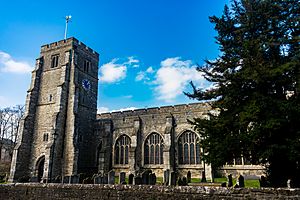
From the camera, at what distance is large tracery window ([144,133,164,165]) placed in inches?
959

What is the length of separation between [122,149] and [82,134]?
5.04 metres

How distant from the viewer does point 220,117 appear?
10.8m

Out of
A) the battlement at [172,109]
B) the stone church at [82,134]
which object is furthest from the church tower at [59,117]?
the battlement at [172,109]

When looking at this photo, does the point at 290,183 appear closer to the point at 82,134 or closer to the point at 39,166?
the point at 82,134

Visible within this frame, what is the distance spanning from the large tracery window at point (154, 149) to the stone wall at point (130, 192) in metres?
15.7

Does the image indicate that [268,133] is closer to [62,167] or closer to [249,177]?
[249,177]

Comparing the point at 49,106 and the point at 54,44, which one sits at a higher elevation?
the point at 54,44

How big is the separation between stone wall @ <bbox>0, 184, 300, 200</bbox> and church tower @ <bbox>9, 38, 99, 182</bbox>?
499 inches

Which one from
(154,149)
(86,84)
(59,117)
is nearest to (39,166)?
(59,117)

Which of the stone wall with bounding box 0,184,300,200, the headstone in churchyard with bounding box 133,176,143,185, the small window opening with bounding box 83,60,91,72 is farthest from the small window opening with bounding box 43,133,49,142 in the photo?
the headstone in churchyard with bounding box 133,176,143,185

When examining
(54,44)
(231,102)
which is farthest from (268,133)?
(54,44)

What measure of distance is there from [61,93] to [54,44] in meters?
8.11

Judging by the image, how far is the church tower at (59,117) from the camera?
76.5 feet

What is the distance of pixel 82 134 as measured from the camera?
26547 mm
